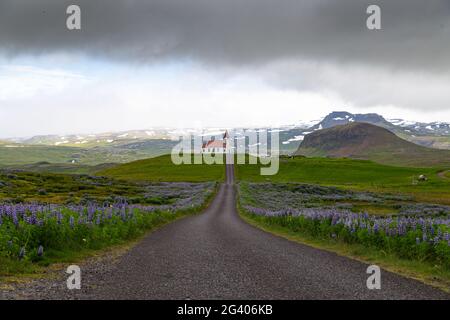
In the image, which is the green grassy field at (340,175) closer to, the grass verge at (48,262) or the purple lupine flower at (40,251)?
the grass verge at (48,262)

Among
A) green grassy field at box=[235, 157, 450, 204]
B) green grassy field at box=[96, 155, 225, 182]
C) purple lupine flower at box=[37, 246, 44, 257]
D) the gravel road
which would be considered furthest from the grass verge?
green grassy field at box=[96, 155, 225, 182]

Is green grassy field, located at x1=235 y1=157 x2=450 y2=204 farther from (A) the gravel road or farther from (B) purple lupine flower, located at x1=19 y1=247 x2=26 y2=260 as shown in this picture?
(B) purple lupine flower, located at x1=19 y1=247 x2=26 y2=260

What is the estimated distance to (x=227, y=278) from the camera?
450 inches

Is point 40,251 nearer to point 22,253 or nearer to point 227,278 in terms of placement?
point 22,253

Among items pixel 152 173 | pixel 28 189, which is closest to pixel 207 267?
pixel 28 189

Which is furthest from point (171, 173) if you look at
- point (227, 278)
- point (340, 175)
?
point (227, 278)

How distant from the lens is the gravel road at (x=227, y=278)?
952 centimetres

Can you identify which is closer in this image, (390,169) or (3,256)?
(3,256)

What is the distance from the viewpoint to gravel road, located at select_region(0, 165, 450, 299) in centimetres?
952

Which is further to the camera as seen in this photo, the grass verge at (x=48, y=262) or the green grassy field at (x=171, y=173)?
the green grassy field at (x=171, y=173)

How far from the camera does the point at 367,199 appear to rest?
81500 millimetres

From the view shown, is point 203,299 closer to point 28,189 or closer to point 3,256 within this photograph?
point 3,256

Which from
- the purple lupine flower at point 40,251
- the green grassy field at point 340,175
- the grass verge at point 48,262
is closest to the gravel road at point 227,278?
the grass verge at point 48,262

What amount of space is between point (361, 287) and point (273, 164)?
598 ft
